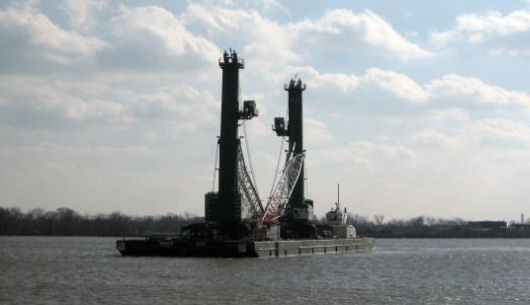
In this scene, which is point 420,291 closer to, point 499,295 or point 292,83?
point 499,295

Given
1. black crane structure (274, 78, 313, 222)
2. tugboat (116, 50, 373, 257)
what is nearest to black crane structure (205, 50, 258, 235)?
tugboat (116, 50, 373, 257)

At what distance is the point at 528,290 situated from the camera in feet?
190

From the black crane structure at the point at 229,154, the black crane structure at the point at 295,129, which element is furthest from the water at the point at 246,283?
the black crane structure at the point at 295,129

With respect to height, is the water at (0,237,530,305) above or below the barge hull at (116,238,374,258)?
below

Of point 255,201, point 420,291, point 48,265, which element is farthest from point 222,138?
point 420,291

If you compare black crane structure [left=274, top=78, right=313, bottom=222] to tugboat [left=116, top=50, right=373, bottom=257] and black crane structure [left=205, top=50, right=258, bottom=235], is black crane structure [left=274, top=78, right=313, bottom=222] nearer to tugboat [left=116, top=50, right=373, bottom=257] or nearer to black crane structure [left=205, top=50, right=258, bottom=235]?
tugboat [left=116, top=50, right=373, bottom=257]

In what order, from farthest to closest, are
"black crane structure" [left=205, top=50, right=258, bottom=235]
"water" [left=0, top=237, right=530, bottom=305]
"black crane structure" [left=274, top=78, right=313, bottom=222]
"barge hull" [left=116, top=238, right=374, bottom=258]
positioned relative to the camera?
"black crane structure" [left=274, top=78, right=313, bottom=222], "black crane structure" [left=205, top=50, right=258, bottom=235], "barge hull" [left=116, top=238, right=374, bottom=258], "water" [left=0, top=237, right=530, bottom=305]

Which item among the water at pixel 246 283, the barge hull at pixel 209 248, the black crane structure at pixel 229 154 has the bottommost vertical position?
the water at pixel 246 283

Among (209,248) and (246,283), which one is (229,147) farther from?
(246,283)

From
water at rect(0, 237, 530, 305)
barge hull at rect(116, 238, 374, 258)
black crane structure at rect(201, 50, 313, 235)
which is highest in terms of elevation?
black crane structure at rect(201, 50, 313, 235)

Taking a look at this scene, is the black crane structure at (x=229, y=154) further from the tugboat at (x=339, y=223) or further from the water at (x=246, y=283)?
the tugboat at (x=339, y=223)

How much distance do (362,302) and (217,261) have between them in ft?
110

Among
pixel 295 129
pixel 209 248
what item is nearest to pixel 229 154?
pixel 209 248

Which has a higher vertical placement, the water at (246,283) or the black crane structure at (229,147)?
the black crane structure at (229,147)
